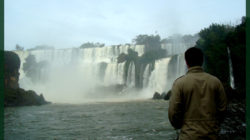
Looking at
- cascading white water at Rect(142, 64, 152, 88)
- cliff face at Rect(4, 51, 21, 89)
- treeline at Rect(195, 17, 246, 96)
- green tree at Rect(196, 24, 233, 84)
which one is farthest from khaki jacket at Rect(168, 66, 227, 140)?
cascading white water at Rect(142, 64, 152, 88)

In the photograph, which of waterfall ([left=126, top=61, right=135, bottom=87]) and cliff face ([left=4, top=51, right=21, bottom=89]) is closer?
cliff face ([left=4, top=51, right=21, bottom=89])

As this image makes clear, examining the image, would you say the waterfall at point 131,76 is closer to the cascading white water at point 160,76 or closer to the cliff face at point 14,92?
the cascading white water at point 160,76

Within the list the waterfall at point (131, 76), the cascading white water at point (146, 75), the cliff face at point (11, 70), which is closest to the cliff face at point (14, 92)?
the cliff face at point (11, 70)

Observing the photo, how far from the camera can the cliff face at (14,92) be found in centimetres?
2873

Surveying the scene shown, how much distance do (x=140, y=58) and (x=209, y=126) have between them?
1825 inches

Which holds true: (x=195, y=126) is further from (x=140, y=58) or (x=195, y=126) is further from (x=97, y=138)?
(x=140, y=58)

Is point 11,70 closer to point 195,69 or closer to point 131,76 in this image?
point 131,76

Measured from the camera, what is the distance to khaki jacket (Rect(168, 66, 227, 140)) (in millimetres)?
2508

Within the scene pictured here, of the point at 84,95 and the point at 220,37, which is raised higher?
the point at 220,37

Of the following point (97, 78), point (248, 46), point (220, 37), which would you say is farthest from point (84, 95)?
point (248, 46)

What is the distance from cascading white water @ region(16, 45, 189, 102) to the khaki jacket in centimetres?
3539

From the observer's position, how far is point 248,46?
4.16 metres

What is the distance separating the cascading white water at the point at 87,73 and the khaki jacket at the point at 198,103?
35.4 meters

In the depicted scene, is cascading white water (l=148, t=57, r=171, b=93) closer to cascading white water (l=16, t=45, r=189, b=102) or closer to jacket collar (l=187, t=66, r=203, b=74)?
cascading white water (l=16, t=45, r=189, b=102)
